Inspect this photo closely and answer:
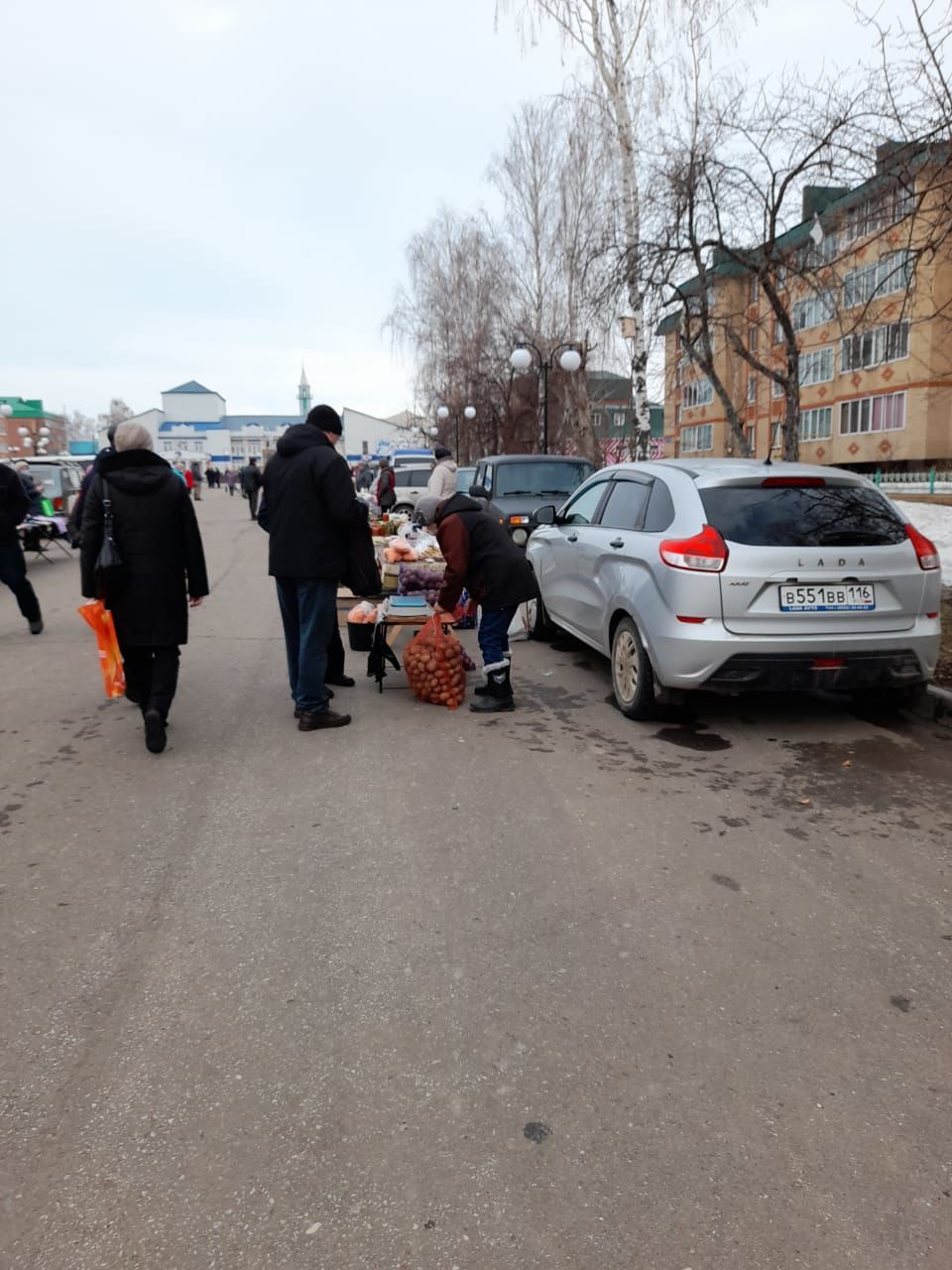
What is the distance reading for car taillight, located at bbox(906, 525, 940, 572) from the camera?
5.65 metres

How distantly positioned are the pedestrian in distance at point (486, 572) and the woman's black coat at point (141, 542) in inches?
68.1

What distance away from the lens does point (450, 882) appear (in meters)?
3.78

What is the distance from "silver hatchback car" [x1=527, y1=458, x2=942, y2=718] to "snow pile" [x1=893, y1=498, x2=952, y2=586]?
6.58m

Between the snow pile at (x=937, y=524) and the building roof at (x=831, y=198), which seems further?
the snow pile at (x=937, y=524)

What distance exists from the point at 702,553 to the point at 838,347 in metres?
30.5

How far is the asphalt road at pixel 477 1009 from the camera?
208 centimetres

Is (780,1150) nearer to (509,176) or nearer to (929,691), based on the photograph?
(929,691)

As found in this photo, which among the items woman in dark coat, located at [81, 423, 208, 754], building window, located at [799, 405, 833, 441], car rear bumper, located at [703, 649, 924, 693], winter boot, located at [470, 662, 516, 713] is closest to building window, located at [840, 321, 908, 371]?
building window, located at [799, 405, 833, 441]

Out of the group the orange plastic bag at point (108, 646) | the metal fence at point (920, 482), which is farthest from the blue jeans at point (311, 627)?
the metal fence at point (920, 482)

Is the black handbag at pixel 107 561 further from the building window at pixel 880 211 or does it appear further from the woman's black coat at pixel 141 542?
the building window at pixel 880 211

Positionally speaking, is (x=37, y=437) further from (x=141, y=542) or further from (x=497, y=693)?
(x=497, y=693)

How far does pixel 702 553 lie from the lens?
5496mm

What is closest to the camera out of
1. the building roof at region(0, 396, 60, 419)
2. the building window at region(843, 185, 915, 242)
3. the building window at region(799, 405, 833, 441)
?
the building window at region(843, 185, 915, 242)

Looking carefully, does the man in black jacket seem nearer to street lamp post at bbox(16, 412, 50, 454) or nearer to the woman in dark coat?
the woman in dark coat
